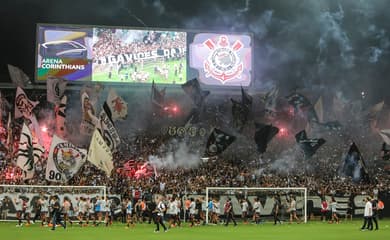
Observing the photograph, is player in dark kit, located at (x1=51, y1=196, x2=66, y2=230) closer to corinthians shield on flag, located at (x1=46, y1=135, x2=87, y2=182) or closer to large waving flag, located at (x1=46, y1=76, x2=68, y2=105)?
corinthians shield on flag, located at (x1=46, y1=135, x2=87, y2=182)

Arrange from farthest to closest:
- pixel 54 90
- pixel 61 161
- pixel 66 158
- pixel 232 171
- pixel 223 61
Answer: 1. pixel 223 61
2. pixel 232 171
3. pixel 54 90
4. pixel 66 158
5. pixel 61 161

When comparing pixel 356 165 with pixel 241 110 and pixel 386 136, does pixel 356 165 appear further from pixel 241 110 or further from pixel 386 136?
pixel 241 110

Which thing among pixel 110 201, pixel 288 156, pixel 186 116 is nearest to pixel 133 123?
pixel 186 116

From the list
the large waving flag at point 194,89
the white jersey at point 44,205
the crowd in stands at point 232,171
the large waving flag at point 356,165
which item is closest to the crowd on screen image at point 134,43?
the crowd in stands at point 232,171

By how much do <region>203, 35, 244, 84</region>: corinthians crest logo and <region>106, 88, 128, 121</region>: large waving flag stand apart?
17.8 meters

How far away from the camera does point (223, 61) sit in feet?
204

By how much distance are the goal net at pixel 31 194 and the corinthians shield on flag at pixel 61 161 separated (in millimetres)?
2690

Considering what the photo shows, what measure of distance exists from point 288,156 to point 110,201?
32323 mm

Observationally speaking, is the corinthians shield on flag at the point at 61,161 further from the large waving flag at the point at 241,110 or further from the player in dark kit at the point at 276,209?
the large waving flag at the point at 241,110

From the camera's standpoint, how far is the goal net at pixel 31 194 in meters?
39.6

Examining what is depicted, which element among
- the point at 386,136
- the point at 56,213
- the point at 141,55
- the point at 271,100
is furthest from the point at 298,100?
the point at 56,213

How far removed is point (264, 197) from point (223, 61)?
2262 centimetres

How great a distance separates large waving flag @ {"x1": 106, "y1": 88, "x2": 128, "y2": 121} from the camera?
4550 cm

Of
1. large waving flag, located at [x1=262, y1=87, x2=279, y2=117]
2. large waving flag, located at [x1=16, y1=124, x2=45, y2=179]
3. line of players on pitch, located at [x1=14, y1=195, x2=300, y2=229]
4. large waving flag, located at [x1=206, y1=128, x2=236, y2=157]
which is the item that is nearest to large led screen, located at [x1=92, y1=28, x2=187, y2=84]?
large waving flag, located at [x1=262, y1=87, x2=279, y2=117]
